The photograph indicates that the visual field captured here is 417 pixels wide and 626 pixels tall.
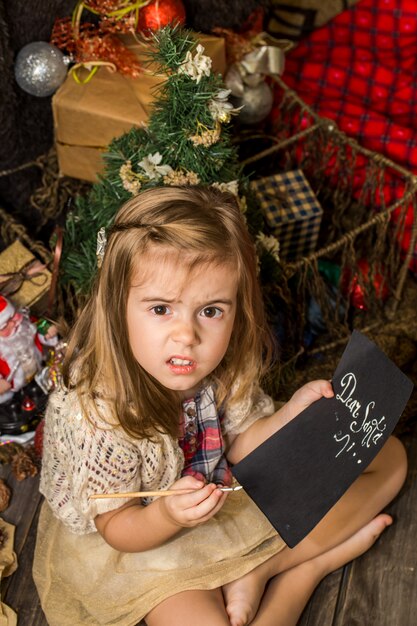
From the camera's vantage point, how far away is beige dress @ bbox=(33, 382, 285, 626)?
4.25 ft

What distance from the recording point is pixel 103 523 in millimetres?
1331

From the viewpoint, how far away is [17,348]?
159 cm

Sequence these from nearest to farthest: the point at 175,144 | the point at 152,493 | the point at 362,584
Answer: the point at 152,493, the point at 175,144, the point at 362,584

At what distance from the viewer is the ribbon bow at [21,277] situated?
1.67m

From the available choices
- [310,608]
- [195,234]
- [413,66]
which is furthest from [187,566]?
[413,66]

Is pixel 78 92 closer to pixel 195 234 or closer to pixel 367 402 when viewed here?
pixel 195 234

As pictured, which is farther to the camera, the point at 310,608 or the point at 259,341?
the point at 310,608

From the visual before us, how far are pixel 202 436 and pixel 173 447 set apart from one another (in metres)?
0.09

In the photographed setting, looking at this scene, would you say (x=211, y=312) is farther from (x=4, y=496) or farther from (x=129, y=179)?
(x=4, y=496)

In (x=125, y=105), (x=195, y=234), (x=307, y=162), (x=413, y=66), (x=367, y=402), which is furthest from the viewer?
(x=413, y=66)

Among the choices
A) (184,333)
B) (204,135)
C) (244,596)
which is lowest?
(244,596)

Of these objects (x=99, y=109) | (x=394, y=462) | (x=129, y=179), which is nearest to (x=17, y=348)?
(x=129, y=179)

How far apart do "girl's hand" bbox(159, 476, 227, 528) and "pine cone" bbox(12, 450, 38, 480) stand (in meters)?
0.52

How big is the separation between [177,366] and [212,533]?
1.23 ft
